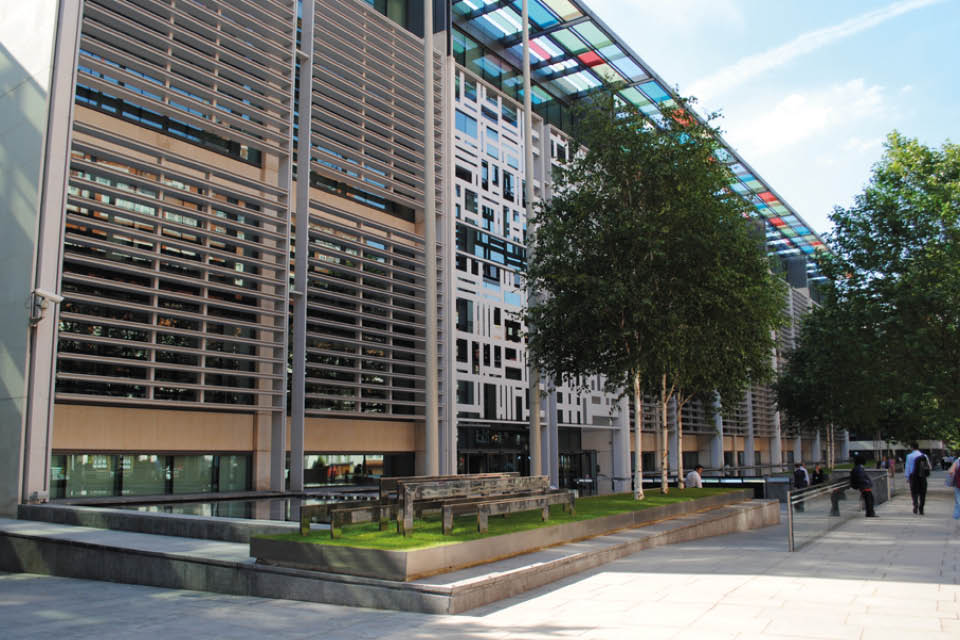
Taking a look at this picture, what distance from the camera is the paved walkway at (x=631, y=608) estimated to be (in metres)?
6.73

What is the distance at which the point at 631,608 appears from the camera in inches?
299

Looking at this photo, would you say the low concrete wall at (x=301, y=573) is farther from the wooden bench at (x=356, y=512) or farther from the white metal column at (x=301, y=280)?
the white metal column at (x=301, y=280)

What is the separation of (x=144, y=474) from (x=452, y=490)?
13.3 m

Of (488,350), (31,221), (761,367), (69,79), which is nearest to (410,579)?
(31,221)

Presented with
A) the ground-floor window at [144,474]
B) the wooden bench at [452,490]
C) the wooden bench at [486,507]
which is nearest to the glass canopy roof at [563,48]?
the wooden bench at [452,490]

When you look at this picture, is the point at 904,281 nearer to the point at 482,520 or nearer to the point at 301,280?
the point at 301,280

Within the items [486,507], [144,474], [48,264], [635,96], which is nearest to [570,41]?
[635,96]

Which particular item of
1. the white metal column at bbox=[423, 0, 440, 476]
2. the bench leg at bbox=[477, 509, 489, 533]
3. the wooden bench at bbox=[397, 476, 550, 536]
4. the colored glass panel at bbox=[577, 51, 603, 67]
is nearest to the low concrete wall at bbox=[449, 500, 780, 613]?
the bench leg at bbox=[477, 509, 489, 533]

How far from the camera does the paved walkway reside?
6734mm

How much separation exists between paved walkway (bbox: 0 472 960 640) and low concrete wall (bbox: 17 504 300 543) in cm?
172

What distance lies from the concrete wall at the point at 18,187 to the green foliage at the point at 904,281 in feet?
92.2

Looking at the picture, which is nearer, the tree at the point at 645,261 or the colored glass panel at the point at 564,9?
the tree at the point at 645,261

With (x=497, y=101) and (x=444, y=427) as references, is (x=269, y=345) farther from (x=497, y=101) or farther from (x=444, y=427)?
(x=497, y=101)

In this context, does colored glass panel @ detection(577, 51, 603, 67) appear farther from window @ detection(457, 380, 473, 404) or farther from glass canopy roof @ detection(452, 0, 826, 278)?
window @ detection(457, 380, 473, 404)
